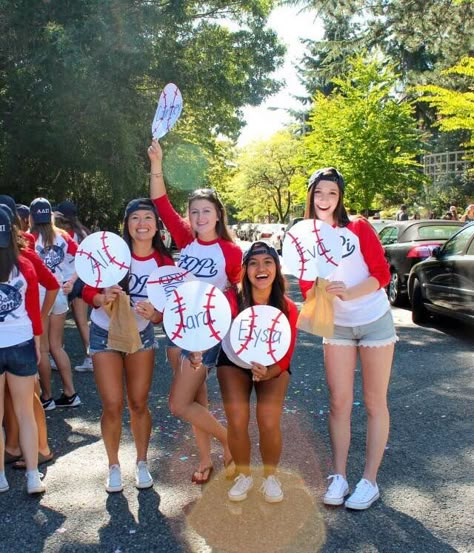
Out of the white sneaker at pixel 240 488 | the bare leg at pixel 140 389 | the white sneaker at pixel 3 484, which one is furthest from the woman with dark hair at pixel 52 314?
the white sneaker at pixel 240 488

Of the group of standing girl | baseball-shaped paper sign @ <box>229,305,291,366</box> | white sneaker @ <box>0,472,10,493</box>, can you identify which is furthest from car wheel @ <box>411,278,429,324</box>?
white sneaker @ <box>0,472,10,493</box>

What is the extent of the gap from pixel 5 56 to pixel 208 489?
12956mm

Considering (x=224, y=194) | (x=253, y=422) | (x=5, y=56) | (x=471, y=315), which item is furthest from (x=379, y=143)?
(x=224, y=194)

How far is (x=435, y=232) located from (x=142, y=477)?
9.22 m

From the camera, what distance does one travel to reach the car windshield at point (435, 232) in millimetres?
11734

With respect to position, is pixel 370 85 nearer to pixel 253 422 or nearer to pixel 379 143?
pixel 379 143

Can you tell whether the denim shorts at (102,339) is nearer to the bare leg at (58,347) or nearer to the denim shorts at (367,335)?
the denim shorts at (367,335)

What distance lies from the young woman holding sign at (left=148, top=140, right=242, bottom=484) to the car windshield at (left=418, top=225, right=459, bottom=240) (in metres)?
8.48

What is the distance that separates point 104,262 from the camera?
146 inches

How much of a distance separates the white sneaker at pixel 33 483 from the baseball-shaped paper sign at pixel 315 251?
6.23ft

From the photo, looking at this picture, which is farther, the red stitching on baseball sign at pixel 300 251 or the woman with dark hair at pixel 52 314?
the woman with dark hair at pixel 52 314

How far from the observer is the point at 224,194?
64.6 m

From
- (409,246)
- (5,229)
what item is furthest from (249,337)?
(409,246)

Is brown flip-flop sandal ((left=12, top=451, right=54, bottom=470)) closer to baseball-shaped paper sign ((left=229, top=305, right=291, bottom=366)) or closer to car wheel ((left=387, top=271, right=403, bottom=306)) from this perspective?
baseball-shaped paper sign ((left=229, top=305, right=291, bottom=366))
